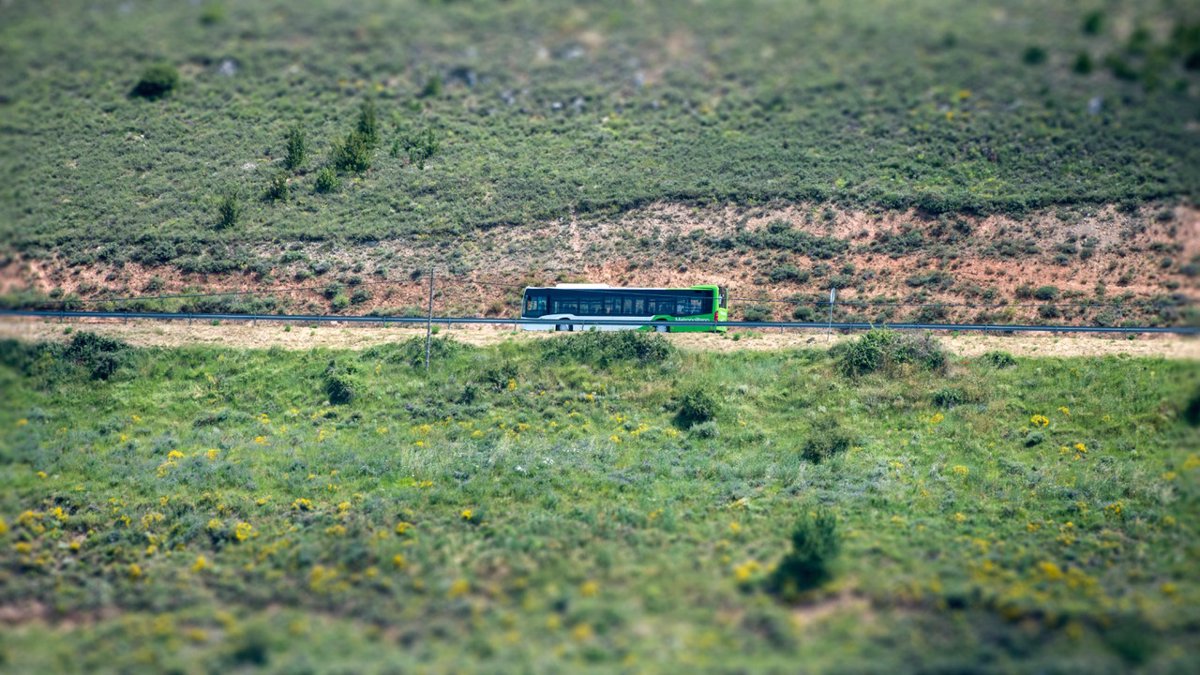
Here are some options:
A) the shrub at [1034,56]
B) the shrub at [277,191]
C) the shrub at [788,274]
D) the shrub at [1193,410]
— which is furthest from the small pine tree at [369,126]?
the shrub at [1193,410]

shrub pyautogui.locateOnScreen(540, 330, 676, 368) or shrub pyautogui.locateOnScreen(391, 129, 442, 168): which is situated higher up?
shrub pyautogui.locateOnScreen(391, 129, 442, 168)

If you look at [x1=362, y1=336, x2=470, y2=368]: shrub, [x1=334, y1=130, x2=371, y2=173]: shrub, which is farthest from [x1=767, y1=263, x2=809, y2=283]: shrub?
[x1=334, y1=130, x2=371, y2=173]: shrub

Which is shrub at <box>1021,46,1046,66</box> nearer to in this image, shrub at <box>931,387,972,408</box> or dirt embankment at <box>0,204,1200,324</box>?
dirt embankment at <box>0,204,1200,324</box>

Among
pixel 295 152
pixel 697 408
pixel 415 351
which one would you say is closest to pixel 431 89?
pixel 295 152

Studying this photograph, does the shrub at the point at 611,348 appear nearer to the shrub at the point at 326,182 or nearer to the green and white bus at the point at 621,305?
the green and white bus at the point at 621,305

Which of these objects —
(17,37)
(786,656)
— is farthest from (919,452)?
(17,37)
